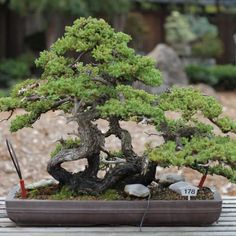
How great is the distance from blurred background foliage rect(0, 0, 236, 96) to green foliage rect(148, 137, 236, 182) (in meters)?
7.58

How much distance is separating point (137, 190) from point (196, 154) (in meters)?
0.35

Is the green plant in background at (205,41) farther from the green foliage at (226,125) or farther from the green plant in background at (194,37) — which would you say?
the green foliage at (226,125)

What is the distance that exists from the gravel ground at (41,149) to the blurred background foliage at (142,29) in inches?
118

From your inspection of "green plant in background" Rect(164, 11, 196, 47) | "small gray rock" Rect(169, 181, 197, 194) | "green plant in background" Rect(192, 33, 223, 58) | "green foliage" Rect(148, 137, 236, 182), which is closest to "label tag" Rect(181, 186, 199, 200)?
"small gray rock" Rect(169, 181, 197, 194)

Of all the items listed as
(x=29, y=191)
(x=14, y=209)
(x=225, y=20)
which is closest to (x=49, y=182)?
(x=29, y=191)

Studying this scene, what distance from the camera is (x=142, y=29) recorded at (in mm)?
14938

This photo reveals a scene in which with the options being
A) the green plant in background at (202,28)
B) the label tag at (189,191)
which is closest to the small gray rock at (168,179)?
the label tag at (189,191)

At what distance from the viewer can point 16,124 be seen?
328 cm

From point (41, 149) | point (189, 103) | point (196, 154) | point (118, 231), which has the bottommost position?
point (41, 149)

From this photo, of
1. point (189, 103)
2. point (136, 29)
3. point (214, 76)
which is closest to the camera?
point (189, 103)

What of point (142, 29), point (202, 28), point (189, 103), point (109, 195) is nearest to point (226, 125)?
point (189, 103)

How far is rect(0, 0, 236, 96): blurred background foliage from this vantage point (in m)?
11.8

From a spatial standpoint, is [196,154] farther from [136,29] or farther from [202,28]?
[202,28]

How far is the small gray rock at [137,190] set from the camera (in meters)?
3.03
